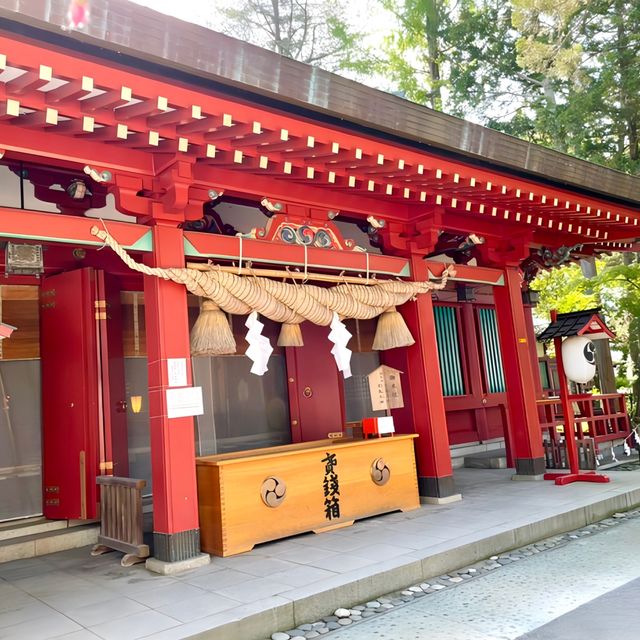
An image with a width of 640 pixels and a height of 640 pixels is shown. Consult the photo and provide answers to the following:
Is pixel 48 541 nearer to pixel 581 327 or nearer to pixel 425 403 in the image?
pixel 425 403

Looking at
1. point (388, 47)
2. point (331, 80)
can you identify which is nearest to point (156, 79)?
point (331, 80)

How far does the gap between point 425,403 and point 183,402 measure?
115 inches

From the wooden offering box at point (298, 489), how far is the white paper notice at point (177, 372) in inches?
30.0

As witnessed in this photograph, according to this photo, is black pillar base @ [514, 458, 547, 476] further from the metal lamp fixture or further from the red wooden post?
the metal lamp fixture

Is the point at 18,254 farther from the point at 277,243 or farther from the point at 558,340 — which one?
the point at 558,340

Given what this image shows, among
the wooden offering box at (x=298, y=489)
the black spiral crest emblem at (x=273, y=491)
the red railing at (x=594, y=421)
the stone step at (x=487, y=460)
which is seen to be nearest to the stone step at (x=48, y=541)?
the wooden offering box at (x=298, y=489)

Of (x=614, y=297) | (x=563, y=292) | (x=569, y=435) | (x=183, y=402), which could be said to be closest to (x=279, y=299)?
(x=183, y=402)

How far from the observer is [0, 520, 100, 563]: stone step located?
5.02 meters

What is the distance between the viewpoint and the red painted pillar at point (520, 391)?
7277 millimetres

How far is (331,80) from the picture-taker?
4602mm

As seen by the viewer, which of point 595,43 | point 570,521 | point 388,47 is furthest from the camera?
point 388,47

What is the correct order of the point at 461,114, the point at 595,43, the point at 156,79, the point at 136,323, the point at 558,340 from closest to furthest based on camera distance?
the point at 156,79 → the point at 136,323 → the point at 558,340 → the point at 595,43 → the point at 461,114

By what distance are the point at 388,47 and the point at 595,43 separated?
718cm

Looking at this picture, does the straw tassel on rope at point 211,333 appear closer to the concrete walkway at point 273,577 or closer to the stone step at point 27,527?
the concrete walkway at point 273,577
